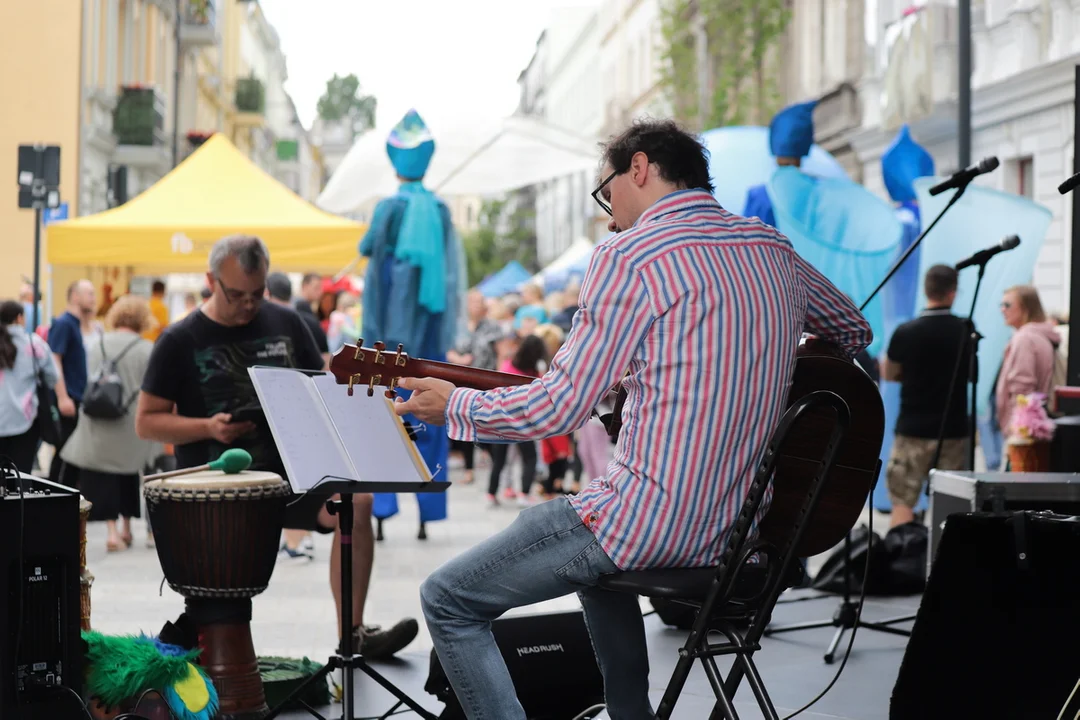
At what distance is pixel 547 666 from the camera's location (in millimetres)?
4883

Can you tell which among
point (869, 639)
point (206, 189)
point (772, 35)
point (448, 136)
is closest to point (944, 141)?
point (772, 35)

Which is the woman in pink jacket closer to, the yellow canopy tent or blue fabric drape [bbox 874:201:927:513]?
blue fabric drape [bbox 874:201:927:513]

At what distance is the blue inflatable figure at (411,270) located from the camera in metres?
9.48

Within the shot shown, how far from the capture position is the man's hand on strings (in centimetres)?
341

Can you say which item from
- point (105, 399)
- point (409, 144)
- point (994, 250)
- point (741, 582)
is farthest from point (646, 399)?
point (105, 399)

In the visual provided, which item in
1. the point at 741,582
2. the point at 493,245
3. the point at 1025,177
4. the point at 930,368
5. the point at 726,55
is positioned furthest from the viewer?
the point at 493,245

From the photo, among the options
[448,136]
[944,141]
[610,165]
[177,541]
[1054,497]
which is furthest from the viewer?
[944,141]

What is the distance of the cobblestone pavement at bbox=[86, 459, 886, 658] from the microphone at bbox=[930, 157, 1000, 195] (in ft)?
9.74

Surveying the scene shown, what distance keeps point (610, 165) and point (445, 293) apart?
6.22 m

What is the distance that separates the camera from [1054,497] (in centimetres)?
524

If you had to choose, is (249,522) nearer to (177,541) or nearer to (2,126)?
(177,541)

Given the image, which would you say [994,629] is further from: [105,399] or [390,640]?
[105,399]

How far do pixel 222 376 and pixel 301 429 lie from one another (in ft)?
5.46

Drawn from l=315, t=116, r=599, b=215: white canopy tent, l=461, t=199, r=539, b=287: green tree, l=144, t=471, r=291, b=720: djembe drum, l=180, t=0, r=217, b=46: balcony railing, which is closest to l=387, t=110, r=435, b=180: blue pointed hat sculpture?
l=315, t=116, r=599, b=215: white canopy tent
